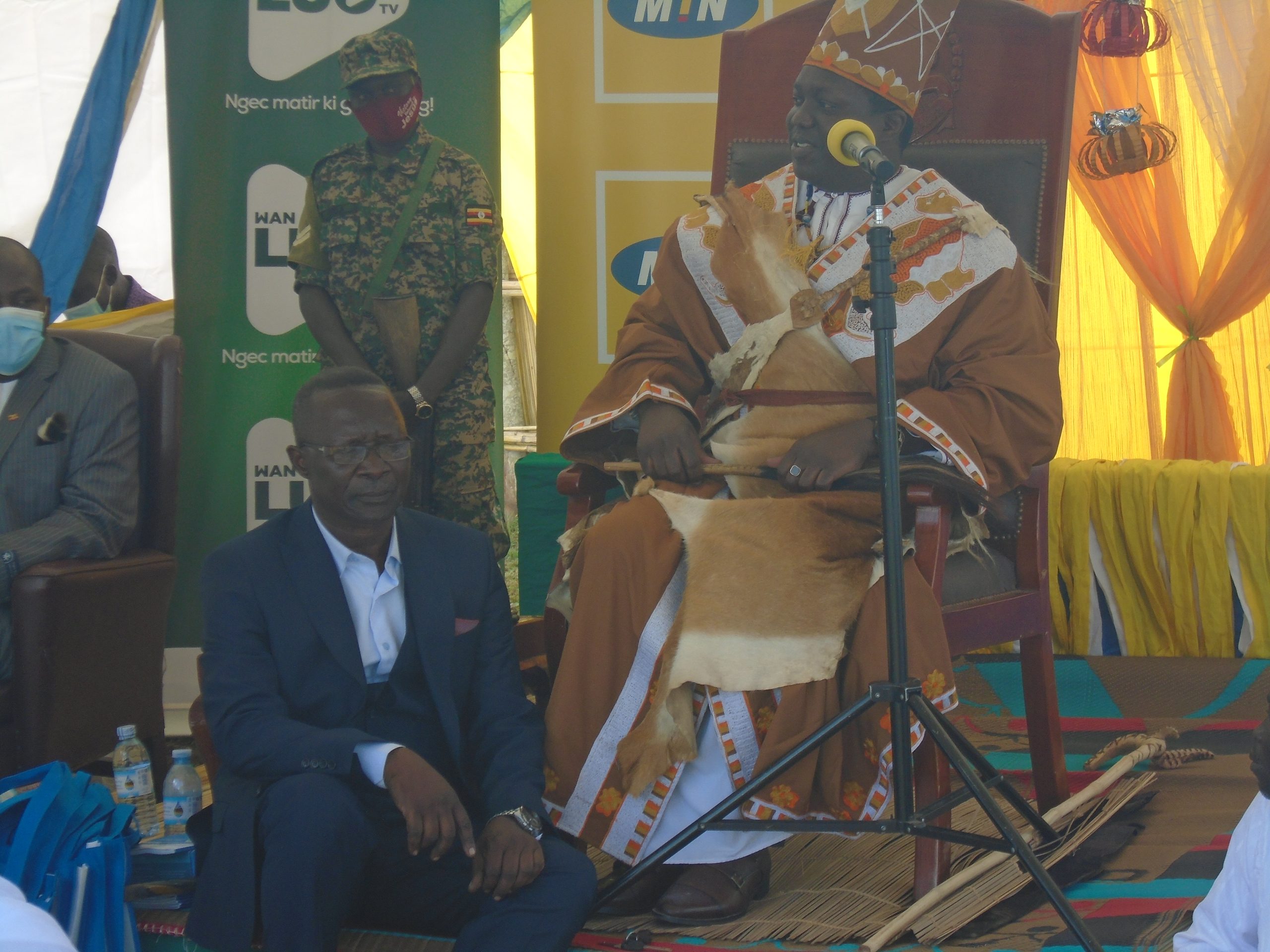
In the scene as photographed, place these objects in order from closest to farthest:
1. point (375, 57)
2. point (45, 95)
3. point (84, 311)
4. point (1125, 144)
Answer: point (375, 57)
point (1125, 144)
point (84, 311)
point (45, 95)

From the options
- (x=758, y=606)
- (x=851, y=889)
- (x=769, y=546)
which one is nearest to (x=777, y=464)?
(x=769, y=546)

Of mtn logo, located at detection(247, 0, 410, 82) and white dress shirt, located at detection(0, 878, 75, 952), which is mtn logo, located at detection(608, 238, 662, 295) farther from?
white dress shirt, located at detection(0, 878, 75, 952)

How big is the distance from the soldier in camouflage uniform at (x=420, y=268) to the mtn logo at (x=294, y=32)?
0.54 meters

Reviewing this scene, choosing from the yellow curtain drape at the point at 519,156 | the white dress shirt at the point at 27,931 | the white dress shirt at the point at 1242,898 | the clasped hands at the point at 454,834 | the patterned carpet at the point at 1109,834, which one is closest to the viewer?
the white dress shirt at the point at 27,931

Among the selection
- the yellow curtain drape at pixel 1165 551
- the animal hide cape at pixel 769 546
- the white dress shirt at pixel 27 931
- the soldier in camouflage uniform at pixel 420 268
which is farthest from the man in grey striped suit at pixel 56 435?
the yellow curtain drape at pixel 1165 551

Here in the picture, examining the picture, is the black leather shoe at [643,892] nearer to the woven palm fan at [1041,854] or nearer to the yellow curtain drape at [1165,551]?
the woven palm fan at [1041,854]

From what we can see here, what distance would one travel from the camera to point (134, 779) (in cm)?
270

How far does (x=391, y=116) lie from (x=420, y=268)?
0.45 m

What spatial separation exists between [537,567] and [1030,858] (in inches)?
89.4

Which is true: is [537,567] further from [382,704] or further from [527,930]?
[527,930]

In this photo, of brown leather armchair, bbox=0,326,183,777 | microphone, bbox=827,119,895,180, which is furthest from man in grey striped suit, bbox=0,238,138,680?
microphone, bbox=827,119,895,180

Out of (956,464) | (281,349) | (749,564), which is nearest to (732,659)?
(749,564)

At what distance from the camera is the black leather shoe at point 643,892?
2.30 meters

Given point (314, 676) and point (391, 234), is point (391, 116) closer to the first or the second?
point (391, 234)
